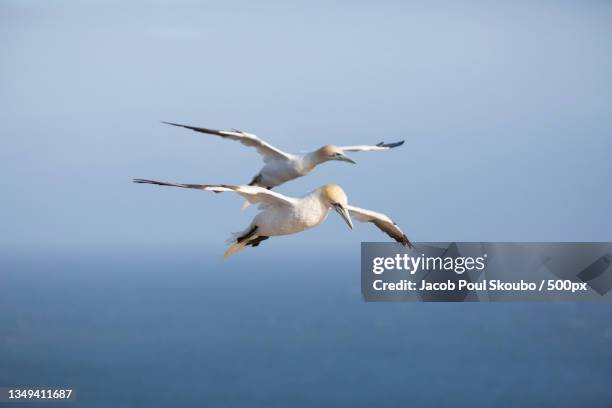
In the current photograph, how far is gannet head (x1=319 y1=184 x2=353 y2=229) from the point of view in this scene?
8.43 metres

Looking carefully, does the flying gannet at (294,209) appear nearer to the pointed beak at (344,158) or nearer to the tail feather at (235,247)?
the tail feather at (235,247)

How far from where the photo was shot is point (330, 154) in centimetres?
1010

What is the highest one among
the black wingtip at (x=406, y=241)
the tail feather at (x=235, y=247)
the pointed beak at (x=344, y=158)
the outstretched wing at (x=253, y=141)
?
the outstretched wing at (x=253, y=141)

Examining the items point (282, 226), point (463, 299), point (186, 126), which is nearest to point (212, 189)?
point (282, 226)

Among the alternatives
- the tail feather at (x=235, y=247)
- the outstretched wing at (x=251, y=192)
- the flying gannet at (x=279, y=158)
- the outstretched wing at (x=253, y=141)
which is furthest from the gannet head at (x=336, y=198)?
the outstretched wing at (x=253, y=141)

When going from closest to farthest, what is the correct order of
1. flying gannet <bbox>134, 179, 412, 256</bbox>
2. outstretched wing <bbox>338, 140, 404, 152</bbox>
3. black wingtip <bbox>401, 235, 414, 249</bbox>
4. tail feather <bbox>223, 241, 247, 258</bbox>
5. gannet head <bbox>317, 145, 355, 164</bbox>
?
flying gannet <bbox>134, 179, 412, 256</bbox> → tail feather <bbox>223, 241, 247, 258</bbox> → black wingtip <bbox>401, 235, 414, 249</bbox> → gannet head <bbox>317, 145, 355, 164</bbox> → outstretched wing <bbox>338, 140, 404, 152</bbox>

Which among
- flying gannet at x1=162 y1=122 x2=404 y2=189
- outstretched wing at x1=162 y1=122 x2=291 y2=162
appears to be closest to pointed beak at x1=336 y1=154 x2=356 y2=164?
flying gannet at x1=162 y1=122 x2=404 y2=189

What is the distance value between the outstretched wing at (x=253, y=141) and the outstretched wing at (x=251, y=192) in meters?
1.89

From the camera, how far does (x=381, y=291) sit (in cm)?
1227

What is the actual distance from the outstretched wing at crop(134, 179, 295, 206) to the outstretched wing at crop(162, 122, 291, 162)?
6.20 ft

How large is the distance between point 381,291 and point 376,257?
49 centimetres

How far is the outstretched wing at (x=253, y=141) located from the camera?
10336 mm

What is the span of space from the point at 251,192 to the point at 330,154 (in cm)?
217

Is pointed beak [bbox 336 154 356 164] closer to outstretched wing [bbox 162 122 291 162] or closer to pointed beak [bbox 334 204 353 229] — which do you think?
outstretched wing [bbox 162 122 291 162]
